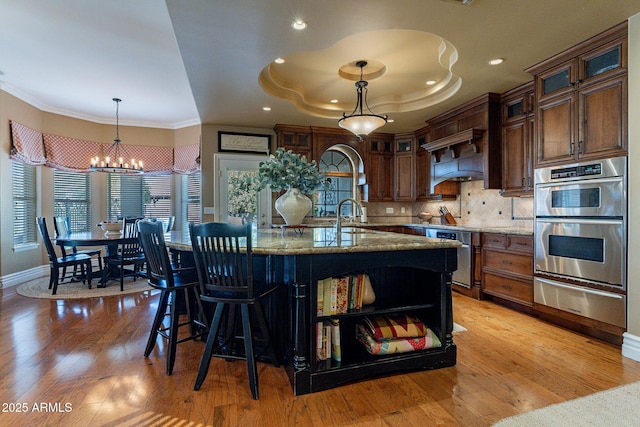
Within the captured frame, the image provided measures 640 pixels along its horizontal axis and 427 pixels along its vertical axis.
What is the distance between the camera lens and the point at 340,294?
2.14 meters

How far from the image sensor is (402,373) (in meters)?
2.26

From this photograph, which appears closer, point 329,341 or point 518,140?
point 329,341

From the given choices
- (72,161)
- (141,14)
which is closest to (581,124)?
(141,14)

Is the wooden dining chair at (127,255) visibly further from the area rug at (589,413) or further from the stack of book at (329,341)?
the area rug at (589,413)

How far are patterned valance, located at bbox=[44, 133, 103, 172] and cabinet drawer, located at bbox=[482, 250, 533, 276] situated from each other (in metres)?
6.81

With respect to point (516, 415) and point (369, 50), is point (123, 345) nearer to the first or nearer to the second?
point (516, 415)

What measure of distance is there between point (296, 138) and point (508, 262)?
366 centimetres

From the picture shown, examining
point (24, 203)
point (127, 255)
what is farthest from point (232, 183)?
point (24, 203)

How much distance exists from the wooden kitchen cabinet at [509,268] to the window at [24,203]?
6.84m

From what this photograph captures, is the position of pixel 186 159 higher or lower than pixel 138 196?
higher

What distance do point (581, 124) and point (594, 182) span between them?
55 centimetres

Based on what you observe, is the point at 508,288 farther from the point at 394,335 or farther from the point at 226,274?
the point at 226,274

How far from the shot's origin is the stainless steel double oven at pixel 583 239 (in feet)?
8.67

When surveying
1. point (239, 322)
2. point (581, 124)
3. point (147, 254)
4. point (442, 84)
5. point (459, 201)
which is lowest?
point (239, 322)
